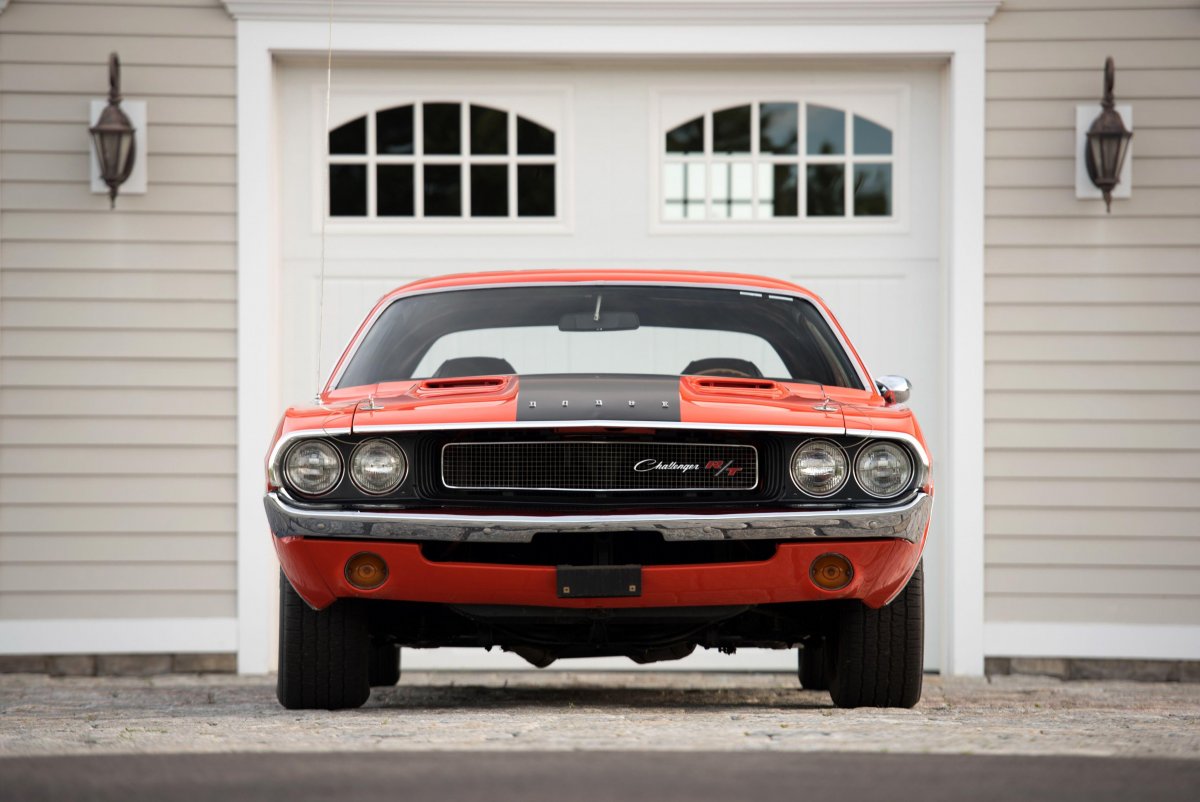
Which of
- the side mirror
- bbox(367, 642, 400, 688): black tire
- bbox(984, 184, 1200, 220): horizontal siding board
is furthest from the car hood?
bbox(984, 184, 1200, 220): horizontal siding board

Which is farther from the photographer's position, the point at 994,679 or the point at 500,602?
the point at 994,679

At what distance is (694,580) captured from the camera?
167 inches

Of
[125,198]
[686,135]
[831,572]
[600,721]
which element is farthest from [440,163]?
[600,721]

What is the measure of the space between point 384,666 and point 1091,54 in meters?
4.67

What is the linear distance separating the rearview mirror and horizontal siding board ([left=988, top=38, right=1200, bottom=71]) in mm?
3529

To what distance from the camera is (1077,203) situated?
25.8ft

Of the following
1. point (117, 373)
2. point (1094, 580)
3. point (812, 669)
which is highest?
point (117, 373)

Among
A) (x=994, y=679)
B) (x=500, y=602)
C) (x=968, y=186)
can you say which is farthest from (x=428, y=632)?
(x=968, y=186)

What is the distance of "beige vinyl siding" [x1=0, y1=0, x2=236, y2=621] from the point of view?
7.75 metres

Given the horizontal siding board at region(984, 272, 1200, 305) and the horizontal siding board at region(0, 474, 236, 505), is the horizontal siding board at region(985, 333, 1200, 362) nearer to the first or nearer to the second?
the horizontal siding board at region(984, 272, 1200, 305)

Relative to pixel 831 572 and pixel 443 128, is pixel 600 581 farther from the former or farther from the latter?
pixel 443 128

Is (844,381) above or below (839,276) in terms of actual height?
below

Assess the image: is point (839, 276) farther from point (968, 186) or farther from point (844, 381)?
point (844, 381)

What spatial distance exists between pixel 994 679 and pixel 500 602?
4.06m
